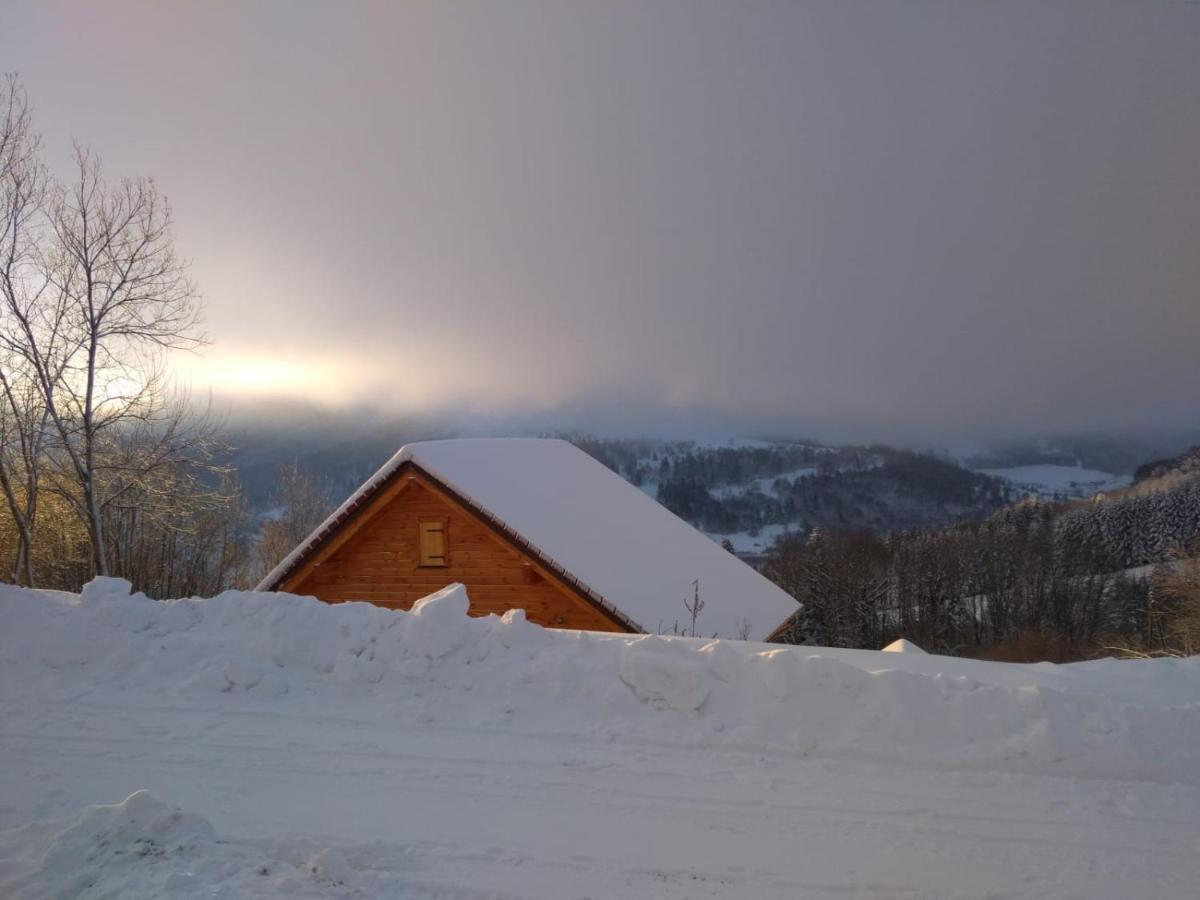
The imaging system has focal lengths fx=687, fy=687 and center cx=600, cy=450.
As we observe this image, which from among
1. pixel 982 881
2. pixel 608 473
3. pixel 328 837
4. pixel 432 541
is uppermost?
pixel 608 473

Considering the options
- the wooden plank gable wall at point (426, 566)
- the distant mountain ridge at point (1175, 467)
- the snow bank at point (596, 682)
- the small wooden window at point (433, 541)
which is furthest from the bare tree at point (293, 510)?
the distant mountain ridge at point (1175, 467)

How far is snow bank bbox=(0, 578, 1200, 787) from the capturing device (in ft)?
15.3

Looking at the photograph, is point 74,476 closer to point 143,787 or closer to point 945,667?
point 143,787

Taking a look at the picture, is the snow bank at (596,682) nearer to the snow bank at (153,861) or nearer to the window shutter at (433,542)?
the snow bank at (153,861)

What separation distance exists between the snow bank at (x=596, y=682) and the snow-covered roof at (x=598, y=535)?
6.57 metres

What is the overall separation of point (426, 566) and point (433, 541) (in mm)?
545

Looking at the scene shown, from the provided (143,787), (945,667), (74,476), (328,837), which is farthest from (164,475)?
(945,667)

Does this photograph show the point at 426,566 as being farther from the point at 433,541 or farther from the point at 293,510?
the point at 293,510

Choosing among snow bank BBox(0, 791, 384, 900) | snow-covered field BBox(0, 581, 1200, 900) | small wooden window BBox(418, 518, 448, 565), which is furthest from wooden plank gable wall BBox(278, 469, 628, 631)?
snow bank BBox(0, 791, 384, 900)

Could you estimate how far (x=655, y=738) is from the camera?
→ 4836 millimetres

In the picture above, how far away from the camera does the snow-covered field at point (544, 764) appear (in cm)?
331

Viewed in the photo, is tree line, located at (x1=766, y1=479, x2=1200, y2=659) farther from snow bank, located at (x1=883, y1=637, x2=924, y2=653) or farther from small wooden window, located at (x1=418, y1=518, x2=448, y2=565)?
snow bank, located at (x1=883, y1=637, x2=924, y2=653)

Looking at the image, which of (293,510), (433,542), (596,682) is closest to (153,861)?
(596,682)

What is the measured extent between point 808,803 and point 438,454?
12.0 metres
